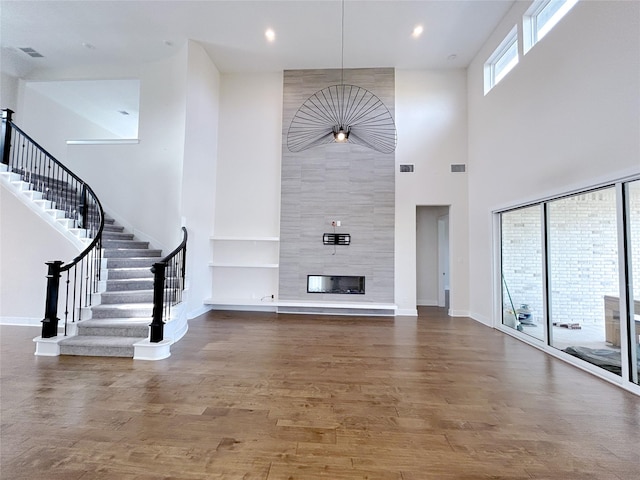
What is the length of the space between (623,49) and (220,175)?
21.9 feet

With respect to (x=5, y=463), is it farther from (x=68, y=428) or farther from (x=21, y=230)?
(x=21, y=230)

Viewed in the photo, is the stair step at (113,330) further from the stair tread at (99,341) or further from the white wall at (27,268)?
the white wall at (27,268)

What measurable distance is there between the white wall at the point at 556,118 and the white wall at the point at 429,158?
375mm

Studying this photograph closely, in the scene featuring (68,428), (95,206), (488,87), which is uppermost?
(488,87)

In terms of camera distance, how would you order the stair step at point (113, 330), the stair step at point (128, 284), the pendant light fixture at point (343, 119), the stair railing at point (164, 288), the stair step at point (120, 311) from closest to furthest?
1. the stair railing at point (164, 288)
2. the stair step at point (113, 330)
3. the stair step at point (120, 311)
4. the stair step at point (128, 284)
5. the pendant light fixture at point (343, 119)

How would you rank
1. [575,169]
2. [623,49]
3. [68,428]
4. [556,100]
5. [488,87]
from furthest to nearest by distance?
[488,87] → [556,100] → [575,169] → [623,49] → [68,428]

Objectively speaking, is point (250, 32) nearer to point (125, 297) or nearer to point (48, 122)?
point (125, 297)

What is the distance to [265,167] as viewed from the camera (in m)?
6.65

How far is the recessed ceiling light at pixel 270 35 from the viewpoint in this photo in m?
5.43

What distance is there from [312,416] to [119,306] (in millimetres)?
3509

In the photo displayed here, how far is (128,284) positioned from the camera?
14.9 feet

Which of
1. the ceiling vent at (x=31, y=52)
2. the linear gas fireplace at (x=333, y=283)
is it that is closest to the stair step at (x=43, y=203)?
the ceiling vent at (x=31, y=52)

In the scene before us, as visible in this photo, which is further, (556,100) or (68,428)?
(556,100)

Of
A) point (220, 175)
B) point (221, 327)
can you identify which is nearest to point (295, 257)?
point (221, 327)
